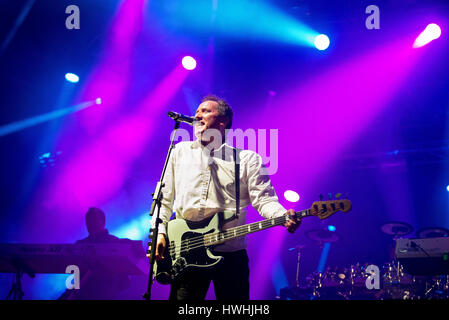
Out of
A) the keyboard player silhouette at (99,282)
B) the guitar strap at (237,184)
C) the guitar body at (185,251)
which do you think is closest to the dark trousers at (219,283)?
the guitar body at (185,251)

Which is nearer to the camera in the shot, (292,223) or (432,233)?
(292,223)

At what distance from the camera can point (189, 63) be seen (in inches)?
342

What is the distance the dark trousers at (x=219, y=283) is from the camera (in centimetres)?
320

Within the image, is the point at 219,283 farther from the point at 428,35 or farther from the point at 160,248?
the point at 428,35

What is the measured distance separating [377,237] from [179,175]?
7.18m

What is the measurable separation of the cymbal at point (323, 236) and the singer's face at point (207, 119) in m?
5.31

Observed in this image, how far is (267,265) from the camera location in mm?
9953

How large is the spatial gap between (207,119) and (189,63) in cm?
504

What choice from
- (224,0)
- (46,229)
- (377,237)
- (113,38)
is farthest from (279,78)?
(46,229)

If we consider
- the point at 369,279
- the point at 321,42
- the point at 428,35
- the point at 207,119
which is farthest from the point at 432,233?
the point at 207,119

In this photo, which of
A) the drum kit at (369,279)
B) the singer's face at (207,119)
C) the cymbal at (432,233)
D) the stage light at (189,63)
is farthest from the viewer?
the stage light at (189,63)

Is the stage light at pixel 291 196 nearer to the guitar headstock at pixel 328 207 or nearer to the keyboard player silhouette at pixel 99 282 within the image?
the keyboard player silhouette at pixel 99 282

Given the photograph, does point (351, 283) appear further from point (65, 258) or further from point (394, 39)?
point (65, 258)

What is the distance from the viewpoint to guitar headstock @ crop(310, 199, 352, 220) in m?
3.62
